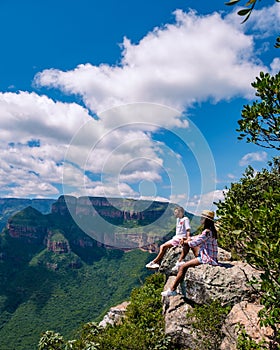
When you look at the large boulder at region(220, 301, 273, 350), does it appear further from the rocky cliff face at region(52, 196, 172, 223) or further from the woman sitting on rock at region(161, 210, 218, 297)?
the rocky cliff face at region(52, 196, 172, 223)

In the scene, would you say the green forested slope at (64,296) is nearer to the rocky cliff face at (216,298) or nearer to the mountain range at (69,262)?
the mountain range at (69,262)

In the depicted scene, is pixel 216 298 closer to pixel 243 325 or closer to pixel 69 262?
pixel 243 325

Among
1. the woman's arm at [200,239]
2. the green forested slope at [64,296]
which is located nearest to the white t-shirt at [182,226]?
the woman's arm at [200,239]

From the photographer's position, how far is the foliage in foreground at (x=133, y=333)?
346 inches

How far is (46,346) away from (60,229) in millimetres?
172998

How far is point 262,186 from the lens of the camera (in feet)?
40.0

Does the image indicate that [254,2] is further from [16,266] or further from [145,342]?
[16,266]

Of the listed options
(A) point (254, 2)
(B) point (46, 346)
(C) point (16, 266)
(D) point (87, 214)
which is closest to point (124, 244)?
(D) point (87, 214)

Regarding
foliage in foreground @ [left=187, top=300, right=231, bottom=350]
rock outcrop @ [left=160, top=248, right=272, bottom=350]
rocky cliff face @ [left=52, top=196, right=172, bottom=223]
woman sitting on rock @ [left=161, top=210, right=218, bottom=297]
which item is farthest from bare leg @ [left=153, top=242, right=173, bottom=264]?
rocky cliff face @ [left=52, top=196, right=172, bottom=223]

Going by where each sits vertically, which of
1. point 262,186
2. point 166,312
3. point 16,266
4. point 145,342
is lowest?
point 16,266

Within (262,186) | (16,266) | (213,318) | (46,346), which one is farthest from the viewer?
(16,266)

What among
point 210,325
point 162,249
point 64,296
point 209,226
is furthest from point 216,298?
point 64,296

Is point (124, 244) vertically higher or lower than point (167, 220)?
lower

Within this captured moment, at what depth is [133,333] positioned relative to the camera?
9289 mm
